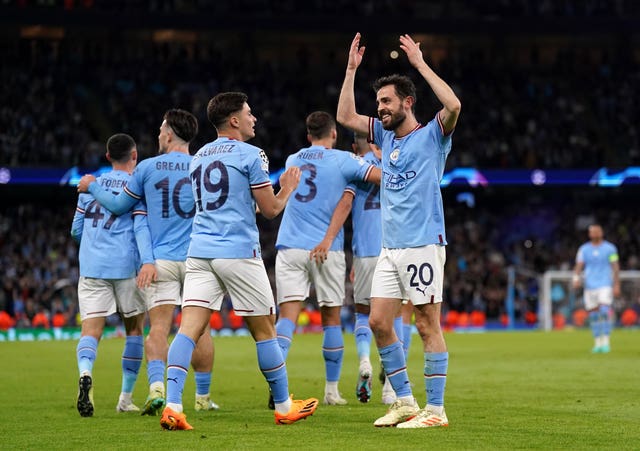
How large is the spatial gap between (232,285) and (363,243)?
307 centimetres

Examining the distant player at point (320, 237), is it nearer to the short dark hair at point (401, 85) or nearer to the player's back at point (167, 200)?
the player's back at point (167, 200)

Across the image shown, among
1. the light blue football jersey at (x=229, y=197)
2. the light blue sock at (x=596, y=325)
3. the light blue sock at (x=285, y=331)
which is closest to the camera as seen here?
the light blue football jersey at (x=229, y=197)

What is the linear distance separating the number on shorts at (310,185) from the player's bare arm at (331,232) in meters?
0.32

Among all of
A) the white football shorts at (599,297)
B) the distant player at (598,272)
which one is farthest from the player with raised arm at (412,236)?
the white football shorts at (599,297)

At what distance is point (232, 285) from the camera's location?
798cm

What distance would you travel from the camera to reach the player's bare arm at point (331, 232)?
1012cm

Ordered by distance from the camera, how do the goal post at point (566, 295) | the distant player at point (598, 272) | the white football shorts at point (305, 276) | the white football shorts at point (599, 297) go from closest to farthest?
1. the white football shorts at point (305, 276)
2. the distant player at point (598, 272)
3. the white football shorts at point (599, 297)
4. the goal post at point (566, 295)

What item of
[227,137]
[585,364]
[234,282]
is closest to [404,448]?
[234,282]

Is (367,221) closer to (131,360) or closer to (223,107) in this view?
(131,360)

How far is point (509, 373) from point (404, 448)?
7.88m

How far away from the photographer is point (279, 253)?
10.5 meters

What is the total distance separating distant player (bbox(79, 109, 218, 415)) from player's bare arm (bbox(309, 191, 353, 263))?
130 cm

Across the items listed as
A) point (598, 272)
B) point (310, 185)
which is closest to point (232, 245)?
point (310, 185)

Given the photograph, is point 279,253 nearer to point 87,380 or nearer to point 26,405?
point 87,380
